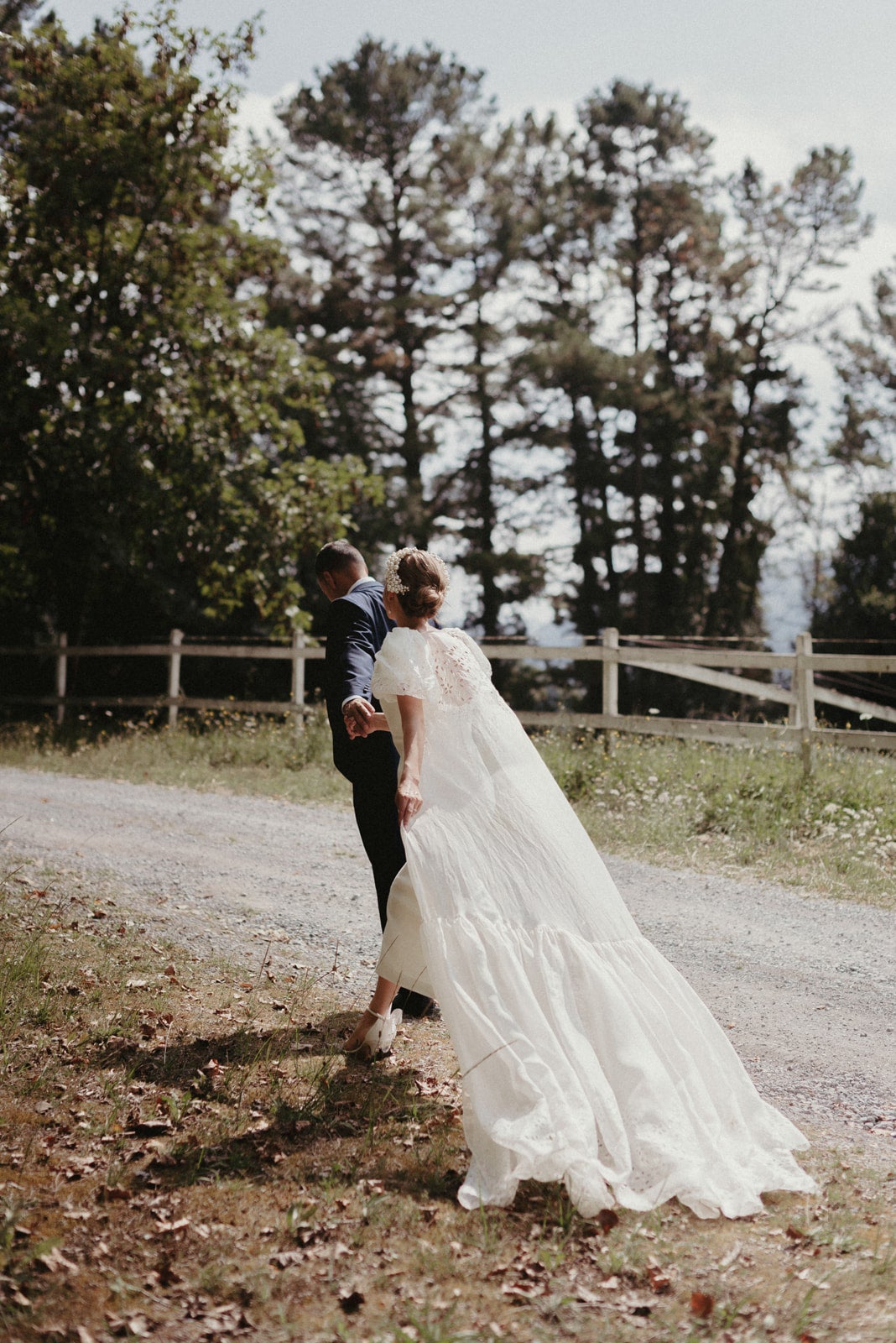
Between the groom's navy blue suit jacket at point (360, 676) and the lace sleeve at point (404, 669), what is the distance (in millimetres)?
657

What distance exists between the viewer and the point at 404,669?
3.88 meters

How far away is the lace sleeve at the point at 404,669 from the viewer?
12.7 feet

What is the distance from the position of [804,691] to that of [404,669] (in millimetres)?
7111

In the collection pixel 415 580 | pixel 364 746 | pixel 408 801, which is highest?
pixel 415 580

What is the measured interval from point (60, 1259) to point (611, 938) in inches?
74.4

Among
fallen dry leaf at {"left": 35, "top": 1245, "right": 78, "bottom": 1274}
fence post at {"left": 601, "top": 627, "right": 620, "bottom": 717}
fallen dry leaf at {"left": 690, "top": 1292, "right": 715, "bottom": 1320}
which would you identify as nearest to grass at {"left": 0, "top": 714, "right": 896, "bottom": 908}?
fence post at {"left": 601, "top": 627, "right": 620, "bottom": 717}

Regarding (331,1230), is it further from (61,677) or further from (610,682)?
(61,677)

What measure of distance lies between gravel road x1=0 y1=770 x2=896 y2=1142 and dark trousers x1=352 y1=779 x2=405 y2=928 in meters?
0.87

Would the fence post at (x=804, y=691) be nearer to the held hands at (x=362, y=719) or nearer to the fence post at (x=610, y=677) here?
the fence post at (x=610, y=677)

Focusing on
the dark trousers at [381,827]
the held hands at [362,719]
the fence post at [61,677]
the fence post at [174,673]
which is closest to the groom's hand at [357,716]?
the held hands at [362,719]

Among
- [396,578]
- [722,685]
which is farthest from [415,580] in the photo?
[722,685]

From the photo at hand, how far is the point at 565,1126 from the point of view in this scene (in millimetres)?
3180

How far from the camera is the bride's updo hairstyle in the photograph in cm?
399

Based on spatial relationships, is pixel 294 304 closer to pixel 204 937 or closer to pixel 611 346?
pixel 611 346
